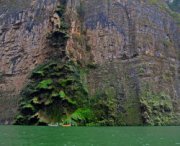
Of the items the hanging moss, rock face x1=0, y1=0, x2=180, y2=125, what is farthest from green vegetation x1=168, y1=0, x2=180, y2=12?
the hanging moss

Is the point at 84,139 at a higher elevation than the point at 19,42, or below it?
below

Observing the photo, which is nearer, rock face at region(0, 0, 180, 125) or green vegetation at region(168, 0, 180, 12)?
rock face at region(0, 0, 180, 125)

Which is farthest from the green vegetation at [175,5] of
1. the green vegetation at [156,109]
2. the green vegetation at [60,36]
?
the green vegetation at [156,109]

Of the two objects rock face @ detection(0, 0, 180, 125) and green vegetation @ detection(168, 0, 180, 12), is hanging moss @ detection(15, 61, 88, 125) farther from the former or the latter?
green vegetation @ detection(168, 0, 180, 12)

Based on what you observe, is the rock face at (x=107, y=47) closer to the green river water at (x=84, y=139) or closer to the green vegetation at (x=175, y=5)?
the green vegetation at (x=175, y=5)

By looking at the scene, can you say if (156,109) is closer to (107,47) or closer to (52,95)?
(107,47)

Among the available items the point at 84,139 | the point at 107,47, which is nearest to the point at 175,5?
the point at 107,47

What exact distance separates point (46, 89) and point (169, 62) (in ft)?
110

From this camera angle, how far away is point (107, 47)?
99000mm

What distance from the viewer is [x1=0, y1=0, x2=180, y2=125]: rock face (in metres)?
91.8

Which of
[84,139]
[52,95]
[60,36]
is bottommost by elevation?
[84,139]

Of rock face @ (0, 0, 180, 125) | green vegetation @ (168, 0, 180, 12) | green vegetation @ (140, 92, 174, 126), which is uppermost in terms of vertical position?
green vegetation @ (168, 0, 180, 12)

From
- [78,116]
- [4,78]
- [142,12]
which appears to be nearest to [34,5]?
[4,78]

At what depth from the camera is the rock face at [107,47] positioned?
3612 inches
